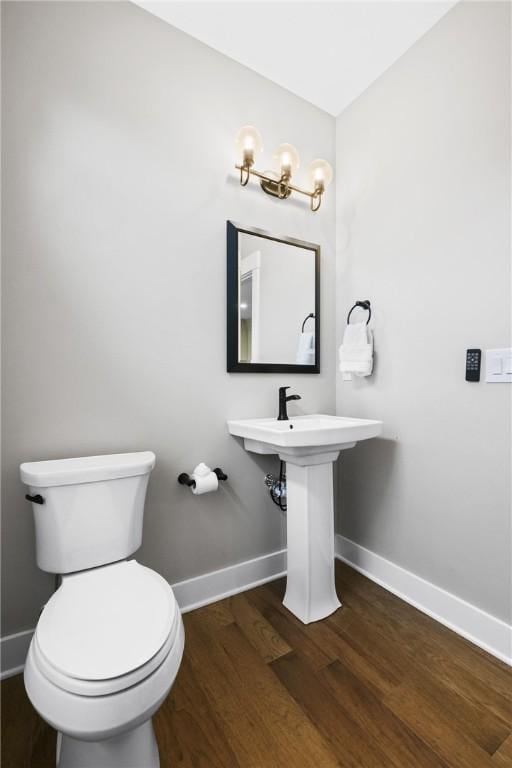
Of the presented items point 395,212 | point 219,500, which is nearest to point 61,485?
point 219,500

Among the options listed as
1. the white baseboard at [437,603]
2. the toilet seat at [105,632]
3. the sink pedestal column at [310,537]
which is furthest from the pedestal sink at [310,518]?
the toilet seat at [105,632]

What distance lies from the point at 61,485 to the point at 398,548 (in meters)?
1.54

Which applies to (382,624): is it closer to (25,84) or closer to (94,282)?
(94,282)

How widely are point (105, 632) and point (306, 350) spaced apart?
1.51 m

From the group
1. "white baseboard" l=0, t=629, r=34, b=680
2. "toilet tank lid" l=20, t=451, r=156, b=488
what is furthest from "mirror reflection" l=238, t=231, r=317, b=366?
"white baseboard" l=0, t=629, r=34, b=680

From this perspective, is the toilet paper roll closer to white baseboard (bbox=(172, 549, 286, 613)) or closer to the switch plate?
white baseboard (bbox=(172, 549, 286, 613))

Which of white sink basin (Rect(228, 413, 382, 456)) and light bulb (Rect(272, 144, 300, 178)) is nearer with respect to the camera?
white sink basin (Rect(228, 413, 382, 456))

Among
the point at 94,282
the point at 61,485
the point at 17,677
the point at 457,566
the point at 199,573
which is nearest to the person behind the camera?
the point at 61,485

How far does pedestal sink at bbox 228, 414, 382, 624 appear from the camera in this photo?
147 cm

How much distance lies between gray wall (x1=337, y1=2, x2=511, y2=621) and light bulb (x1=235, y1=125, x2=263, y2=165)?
665mm

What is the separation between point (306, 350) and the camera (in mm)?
1942

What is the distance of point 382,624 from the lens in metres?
1.50

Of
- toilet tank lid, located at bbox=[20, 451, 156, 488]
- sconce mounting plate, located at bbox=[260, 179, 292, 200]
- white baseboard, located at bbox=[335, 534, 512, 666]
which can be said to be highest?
sconce mounting plate, located at bbox=[260, 179, 292, 200]

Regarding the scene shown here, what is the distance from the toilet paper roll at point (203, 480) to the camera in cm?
148
